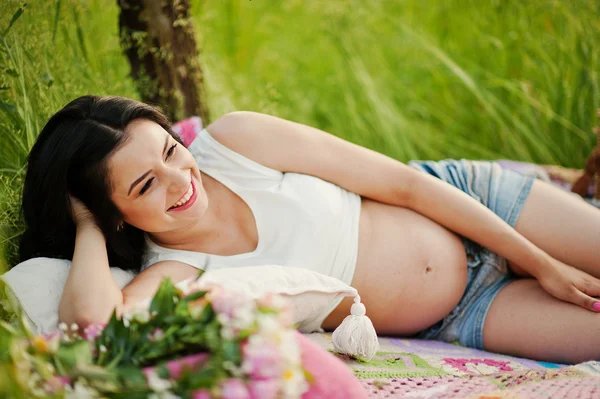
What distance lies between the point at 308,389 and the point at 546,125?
281cm

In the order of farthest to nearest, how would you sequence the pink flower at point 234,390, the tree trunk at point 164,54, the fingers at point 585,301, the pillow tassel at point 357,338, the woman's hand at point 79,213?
the tree trunk at point 164,54
the fingers at point 585,301
the woman's hand at point 79,213
the pillow tassel at point 357,338
the pink flower at point 234,390

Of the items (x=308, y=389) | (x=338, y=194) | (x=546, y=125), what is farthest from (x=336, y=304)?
(x=546, y=125)

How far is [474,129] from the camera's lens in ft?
12.6

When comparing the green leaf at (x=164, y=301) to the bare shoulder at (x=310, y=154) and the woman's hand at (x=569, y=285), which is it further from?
the woman's hand at (x=569, y=285)

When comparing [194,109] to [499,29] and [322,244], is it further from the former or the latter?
[499,29]

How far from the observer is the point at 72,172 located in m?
1.69

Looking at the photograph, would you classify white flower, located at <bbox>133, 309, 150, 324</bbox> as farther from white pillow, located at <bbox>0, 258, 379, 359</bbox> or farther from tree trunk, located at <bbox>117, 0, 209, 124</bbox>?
tree trunk, located at <bbox>117, 0, 209, 124</bbox>

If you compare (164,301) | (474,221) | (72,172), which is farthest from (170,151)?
Answer: (474,221)

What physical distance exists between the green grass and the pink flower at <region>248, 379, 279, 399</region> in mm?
1645

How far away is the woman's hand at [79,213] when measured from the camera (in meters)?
1.75

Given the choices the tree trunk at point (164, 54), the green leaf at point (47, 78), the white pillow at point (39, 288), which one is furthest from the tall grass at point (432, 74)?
the white pillow at point (39, 288)

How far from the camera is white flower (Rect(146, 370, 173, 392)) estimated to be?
0.97 metres

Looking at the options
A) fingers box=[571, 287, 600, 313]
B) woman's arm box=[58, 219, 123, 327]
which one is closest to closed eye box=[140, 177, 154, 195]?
woman's arm box=[58, 219, 123, 327]

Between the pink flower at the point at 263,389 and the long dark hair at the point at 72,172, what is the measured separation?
88 centimetres
